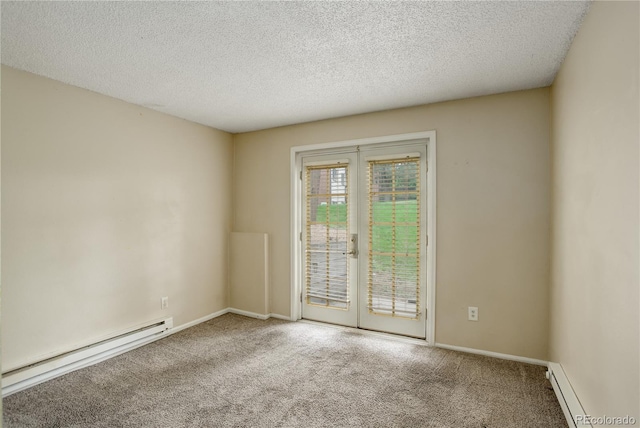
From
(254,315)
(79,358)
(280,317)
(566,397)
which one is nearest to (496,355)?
(566,397)

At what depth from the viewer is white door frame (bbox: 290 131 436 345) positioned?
3.48 m

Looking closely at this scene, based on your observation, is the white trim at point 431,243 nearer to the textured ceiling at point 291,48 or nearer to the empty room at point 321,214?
the empty room at point 321,214

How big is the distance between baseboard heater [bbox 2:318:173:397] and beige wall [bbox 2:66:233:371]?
0.07 metres

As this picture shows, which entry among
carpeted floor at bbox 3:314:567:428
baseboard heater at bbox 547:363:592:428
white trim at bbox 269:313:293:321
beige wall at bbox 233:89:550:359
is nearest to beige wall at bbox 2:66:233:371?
carpeted floor at bbox 3:314:567:428

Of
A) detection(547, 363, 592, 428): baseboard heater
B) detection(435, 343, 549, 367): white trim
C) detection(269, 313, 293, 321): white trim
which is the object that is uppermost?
detection(547, 363, 592, 428): baseboard heater

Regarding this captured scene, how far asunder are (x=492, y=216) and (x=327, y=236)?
171 cm

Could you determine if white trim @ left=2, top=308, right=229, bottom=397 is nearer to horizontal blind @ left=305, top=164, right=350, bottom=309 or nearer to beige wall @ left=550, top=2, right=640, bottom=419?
horizontal blind @ left=305, top=164, right=350, bottom=309

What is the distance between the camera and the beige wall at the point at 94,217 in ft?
8.86

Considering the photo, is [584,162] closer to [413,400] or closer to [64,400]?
[413,400]

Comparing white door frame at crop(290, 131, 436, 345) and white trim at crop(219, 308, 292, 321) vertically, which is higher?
white door frame at crop(290, 131, 436, 345)

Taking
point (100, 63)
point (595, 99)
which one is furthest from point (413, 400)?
point (100, 63)

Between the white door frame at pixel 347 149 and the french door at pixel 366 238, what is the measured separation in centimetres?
6

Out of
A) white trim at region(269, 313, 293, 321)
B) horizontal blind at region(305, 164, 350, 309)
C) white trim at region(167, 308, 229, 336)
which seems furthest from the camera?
white trim at region(269, 313, 293, 321)

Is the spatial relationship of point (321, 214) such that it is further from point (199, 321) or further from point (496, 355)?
point (496, 355)
